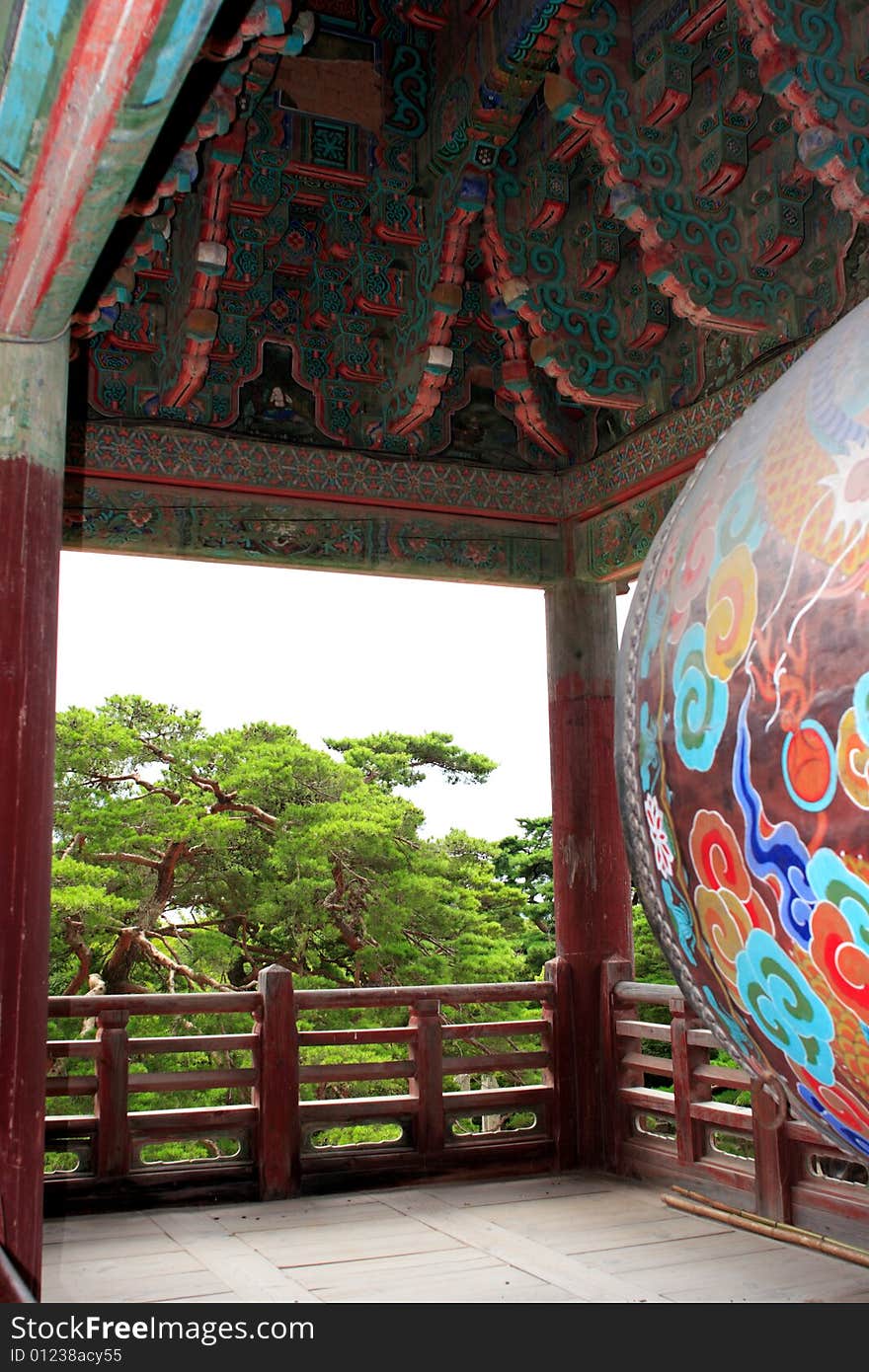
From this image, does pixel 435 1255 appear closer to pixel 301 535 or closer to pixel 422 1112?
pixel 422 1112

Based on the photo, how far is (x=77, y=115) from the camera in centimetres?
175

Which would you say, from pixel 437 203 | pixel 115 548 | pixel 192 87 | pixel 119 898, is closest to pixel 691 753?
pixel 192 87

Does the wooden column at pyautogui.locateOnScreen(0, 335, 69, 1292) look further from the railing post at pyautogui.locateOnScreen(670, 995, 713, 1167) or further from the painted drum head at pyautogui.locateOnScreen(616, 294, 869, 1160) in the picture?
the railing post at pyautogui.locateOnScreen(670, 995, 713, 1167)

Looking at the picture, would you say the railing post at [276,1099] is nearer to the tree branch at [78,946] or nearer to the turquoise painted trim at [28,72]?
the turquoise painted trim at [28,72]

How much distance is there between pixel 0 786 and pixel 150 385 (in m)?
3.41

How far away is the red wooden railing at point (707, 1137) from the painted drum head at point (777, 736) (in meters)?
4.00

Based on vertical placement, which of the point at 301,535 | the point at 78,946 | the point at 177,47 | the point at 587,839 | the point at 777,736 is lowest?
the point at 78,946

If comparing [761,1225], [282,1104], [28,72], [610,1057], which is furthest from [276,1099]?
[28,72]

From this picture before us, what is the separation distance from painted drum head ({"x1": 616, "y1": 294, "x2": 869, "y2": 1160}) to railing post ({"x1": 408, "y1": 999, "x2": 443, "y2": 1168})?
18.1 feet

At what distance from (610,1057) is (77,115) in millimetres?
5454

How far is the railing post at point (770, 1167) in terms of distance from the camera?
194 inches

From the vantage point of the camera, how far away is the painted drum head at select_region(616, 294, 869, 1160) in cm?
64

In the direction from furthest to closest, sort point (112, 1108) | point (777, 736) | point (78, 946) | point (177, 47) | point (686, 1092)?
point (78, 946) < point (686, 1092) < point (112, 1108) < point (177, 47) < point (777, 736)
